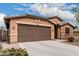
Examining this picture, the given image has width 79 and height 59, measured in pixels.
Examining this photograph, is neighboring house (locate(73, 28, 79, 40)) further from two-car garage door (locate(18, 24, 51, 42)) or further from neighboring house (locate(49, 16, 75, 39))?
two-car garage door (locate(18, 24, 51, 42))

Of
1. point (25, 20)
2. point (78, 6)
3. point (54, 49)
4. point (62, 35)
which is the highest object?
point (78, 6)

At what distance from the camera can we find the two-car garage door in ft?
22.5

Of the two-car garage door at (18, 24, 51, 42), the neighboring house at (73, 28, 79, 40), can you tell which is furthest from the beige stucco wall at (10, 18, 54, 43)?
the neighboring house at (73, 28, 79, 40)

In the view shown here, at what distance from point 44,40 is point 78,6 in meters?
1.57

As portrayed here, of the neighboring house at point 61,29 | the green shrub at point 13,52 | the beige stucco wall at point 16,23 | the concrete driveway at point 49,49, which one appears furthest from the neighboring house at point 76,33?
the green shrub at point 13,52

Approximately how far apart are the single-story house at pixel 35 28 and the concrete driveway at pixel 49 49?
0.20 m

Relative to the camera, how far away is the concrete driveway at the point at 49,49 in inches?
264

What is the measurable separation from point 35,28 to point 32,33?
0.20 m

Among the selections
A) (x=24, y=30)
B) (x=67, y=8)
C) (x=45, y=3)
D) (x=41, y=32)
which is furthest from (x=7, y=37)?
(x=67, y=8)

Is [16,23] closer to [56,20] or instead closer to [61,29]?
[56,20]

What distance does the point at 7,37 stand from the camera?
22.0 feet

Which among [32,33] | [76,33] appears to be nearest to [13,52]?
[32,33]

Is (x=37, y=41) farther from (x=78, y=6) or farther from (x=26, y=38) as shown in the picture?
(x=78, y=6)

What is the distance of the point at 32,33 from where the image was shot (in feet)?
22.9
